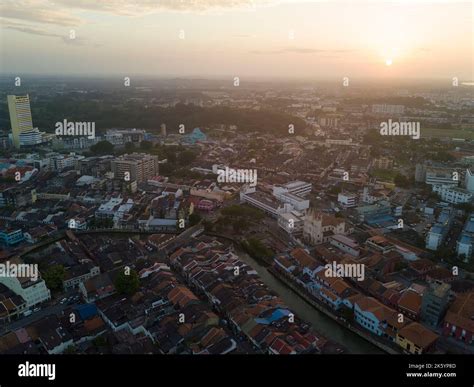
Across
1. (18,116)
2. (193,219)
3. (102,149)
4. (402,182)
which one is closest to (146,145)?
(102,149)

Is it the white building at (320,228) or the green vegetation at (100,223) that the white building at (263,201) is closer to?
the white building at (320,228)

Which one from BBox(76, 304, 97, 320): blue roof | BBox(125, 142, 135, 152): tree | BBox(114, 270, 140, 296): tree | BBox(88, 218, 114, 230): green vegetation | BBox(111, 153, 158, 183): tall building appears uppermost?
BBox(125, 142, 135, 152): tree

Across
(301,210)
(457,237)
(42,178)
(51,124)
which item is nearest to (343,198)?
(301,210)

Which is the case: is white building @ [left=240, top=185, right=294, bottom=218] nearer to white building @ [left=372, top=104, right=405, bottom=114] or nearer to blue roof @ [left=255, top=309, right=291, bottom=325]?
blue roof @ [left=255, top=309, right=291, bottom=325]

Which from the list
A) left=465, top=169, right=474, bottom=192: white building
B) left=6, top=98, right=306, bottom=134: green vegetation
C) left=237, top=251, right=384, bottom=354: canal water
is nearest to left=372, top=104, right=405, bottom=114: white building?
left=6, top=98, right=306, bottom=134: green vegetation

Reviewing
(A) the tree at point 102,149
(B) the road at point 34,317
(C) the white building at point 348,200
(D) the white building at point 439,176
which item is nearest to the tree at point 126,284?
(B) the road at point 34,317

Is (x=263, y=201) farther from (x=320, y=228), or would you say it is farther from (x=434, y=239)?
(x=434, y=239)
